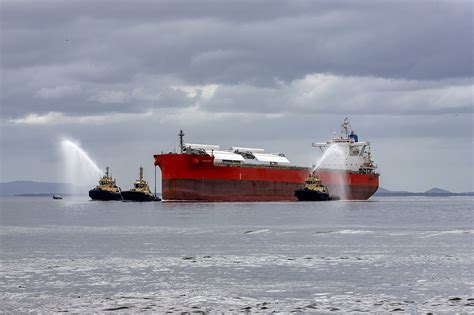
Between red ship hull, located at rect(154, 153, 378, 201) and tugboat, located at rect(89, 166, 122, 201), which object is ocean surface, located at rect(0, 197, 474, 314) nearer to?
red ship hull, located at rect(154, 153, 378, 201)

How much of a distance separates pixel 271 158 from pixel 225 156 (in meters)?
16.5

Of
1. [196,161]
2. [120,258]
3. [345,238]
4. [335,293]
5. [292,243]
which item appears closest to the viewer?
[335,293]

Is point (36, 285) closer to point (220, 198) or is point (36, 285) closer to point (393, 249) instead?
point (393, 249)

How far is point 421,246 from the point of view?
1841 inches

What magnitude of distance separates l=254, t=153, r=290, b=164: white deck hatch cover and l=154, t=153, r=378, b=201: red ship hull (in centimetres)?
387

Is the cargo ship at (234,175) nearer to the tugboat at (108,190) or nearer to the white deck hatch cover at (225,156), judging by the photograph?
the white deck hatch cover at (225,156)

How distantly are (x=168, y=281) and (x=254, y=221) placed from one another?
43825 millimetres

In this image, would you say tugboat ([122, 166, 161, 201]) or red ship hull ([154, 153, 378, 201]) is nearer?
red ship hull ([154, 153, 378, 201])

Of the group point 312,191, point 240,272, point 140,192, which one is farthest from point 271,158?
point 240,272

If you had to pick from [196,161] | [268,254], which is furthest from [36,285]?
[196,161]

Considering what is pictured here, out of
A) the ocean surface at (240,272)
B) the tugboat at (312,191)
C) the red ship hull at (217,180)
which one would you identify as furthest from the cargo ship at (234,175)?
the ocean surface at (240,272)

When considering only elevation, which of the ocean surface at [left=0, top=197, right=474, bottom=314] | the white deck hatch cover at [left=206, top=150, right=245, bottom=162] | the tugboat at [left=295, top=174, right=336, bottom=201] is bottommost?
the ocean surface at [left=0, top=197, right=474, bottom=314]

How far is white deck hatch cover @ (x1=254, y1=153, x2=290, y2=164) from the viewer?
439 ft

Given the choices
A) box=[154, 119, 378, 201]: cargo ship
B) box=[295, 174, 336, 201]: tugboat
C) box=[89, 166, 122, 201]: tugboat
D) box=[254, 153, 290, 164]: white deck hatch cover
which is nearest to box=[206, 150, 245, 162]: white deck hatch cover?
box=[154, 119, 378, 201]: cargo ship
